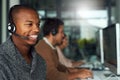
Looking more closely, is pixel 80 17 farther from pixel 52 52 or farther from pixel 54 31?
pixel 52 52

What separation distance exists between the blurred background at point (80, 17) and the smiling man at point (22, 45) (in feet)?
18.4

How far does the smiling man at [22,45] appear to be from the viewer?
53.7 inches

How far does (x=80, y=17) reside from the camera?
7293mm

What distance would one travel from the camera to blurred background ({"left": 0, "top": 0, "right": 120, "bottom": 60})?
279 inches

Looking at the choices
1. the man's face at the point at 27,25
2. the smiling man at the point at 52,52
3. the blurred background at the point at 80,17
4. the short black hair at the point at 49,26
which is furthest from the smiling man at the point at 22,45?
the blurred background at the point at 80,17

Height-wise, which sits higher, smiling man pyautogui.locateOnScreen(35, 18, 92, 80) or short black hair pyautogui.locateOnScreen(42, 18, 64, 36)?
short black hair pyautogui.locateOnScreen(42, 18, 64, 36)

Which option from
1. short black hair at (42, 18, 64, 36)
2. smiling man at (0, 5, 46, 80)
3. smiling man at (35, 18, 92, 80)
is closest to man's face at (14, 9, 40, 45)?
smiling man at (0, 5, 46, 80)

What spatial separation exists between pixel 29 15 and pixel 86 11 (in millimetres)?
5947

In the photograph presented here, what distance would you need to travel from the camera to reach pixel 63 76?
7.61ft

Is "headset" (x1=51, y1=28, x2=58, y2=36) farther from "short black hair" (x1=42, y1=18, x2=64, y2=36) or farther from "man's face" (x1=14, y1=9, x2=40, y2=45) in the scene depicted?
"man's face" (x1=14, y1=9, x2=40, y2=45)

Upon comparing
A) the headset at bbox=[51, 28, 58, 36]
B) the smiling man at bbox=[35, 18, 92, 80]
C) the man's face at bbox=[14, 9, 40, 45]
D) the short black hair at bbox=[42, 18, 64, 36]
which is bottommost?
the smiling man at bbox=[35, 18, 92, 80]

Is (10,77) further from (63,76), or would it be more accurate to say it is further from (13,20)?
(63,76)

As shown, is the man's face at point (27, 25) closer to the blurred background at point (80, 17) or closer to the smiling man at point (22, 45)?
the smiling man at point (22, 45)

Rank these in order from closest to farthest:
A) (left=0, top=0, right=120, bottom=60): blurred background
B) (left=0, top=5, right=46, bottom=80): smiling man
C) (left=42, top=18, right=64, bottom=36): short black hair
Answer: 1. (left=0, top=5, right=46, bottom=80): smiling man
2. (left=42, top=18, right=64, bottom=36): short black hair
3. (left=0, top=0, right=120, bottom=60): blurred background
